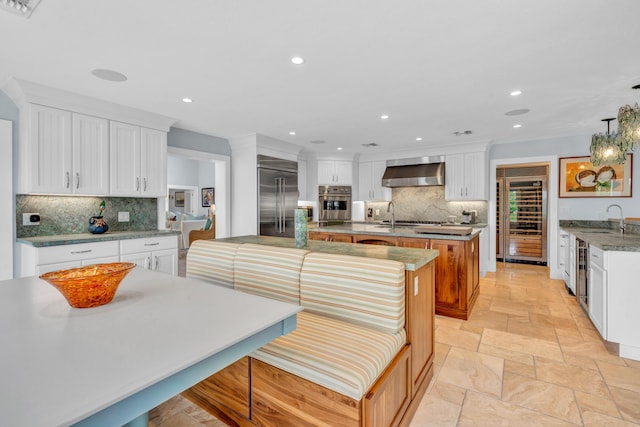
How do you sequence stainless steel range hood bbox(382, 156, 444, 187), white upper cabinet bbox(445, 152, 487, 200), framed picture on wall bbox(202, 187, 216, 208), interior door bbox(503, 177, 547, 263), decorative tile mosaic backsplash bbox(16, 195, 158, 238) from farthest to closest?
framed picture on wall bbox(202, 187, 216, 208) < interior door bbox(503, 177, 547, 263) < stainless steel range hood bbox(382, 156, 444, 187) < white upper cabinet bbox(445, 152, 487, 200) < decorative tile mosaic backsplash bbox(16, 195, 158, 238)

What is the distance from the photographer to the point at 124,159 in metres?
3.60

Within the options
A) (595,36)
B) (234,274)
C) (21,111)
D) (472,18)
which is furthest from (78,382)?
(21,111)

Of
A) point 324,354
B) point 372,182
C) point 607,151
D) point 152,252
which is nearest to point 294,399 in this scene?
point 324,354

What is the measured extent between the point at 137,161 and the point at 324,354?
3.46 meters

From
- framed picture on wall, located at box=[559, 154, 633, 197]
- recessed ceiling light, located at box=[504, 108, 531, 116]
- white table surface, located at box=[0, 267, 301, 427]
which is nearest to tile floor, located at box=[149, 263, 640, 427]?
white table surface, located at box=[0, 267, 301, 427]

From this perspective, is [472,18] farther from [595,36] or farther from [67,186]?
[67,186]

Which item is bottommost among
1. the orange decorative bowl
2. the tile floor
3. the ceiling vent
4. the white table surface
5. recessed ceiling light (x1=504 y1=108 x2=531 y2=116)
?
the tile floor

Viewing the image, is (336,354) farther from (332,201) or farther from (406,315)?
(332,201)

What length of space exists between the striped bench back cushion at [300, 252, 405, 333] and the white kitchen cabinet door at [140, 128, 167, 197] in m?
2.85

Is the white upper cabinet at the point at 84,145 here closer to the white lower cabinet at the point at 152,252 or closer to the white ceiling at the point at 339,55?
the white ceiling at the point at 339,55

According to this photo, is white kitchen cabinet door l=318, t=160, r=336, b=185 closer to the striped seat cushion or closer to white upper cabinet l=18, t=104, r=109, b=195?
white upper cabinet l=18, t=104, r=109, b=195

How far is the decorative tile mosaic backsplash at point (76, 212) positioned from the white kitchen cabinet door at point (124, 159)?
15.5 inches

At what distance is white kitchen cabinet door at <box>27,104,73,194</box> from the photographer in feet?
9.64

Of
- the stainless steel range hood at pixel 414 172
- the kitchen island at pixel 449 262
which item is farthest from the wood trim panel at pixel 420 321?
the stainless steel range hood at pixel 414 172
